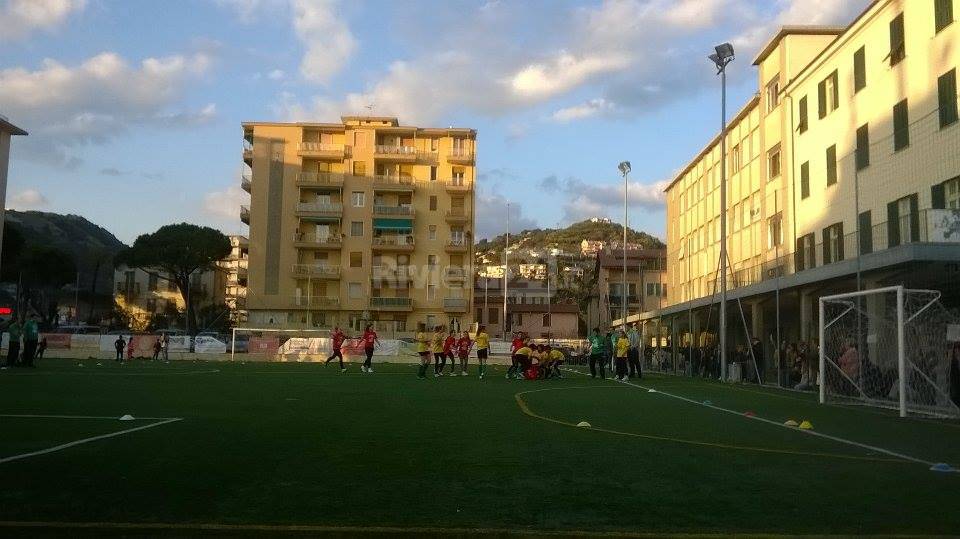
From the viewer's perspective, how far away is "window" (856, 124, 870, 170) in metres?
29.5

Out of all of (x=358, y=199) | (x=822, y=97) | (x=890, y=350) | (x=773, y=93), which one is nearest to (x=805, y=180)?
(x=822, y=97)

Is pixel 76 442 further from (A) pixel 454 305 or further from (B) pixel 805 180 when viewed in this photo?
(A) pixel 454 305

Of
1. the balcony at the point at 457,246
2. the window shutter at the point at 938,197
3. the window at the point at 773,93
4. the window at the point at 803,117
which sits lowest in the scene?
the window shutter at the point at 938,197

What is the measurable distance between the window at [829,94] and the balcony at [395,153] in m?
44.8

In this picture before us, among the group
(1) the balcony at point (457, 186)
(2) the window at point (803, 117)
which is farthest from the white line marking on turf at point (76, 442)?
(1) the balcony at point (457, 186)

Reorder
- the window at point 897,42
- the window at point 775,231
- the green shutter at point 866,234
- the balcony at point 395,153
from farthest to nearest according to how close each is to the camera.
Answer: the balcony at point 395,153 → the window at point 775,231 → the window at point 897,42 → the green shutter at point 866,234

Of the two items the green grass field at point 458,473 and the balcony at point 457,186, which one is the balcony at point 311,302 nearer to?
the balcony at point 457,186

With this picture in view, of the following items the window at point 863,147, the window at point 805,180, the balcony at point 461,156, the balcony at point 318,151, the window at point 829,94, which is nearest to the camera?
the window at point 863,147

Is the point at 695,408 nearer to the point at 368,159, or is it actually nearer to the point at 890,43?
the point at 890,43

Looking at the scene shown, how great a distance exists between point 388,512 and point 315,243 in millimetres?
70086

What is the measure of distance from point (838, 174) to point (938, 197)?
972cm

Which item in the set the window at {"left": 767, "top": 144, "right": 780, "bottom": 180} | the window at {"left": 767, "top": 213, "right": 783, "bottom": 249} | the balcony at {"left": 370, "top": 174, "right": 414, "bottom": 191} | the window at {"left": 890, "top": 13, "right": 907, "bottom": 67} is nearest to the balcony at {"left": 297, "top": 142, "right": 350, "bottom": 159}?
the balcony at {"left": 370, "top": 174, "right": 414, "bottom": 191}

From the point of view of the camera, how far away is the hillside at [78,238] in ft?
317

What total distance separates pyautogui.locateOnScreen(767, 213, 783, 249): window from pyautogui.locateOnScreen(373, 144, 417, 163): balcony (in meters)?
40.6
